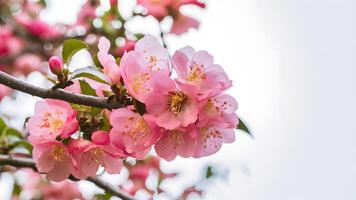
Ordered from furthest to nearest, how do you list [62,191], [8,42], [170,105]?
[8,42], [62,191], [170,105]

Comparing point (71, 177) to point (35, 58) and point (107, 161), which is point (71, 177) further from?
point (35, 58)

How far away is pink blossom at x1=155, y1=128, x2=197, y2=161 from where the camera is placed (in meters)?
0.94

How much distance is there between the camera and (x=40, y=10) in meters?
2.75

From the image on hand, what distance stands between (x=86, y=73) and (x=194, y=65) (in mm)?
170

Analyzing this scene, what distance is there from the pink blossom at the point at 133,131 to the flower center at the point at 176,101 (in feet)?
0.12

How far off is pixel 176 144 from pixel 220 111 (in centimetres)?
9

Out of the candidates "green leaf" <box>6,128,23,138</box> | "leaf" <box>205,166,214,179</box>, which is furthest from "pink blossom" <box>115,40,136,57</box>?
"leaf" <box>205,166,214,179</box>

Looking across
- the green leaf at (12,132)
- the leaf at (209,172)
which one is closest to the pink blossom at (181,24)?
the green leaf at (12,132)

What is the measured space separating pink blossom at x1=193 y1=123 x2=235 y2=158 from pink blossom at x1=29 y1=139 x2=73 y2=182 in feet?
0.77

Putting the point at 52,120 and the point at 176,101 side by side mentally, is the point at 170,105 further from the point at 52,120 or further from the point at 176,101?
the point at 52,120

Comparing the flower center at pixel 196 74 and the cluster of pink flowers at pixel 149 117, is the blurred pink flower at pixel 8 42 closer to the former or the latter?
the cluster of pink flowers at pixel 149 117

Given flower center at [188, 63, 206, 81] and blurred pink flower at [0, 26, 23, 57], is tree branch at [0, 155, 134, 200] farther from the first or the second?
blurred pink flower at [0, 26, 23, 57]

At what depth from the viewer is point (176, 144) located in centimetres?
95

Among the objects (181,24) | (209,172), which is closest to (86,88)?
(181,24)
